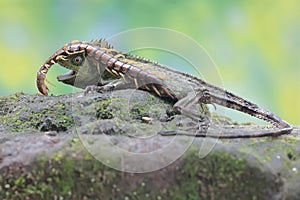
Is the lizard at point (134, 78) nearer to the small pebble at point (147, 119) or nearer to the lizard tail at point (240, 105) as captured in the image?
the lizard tail at point (240, 105)

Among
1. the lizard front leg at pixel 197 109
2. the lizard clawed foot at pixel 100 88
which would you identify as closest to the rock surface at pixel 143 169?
the lizard front leg at pixel 197 109

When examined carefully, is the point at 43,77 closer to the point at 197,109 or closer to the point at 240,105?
the point at 197,109

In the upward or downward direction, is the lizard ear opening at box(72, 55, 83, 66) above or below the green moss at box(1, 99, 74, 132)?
above

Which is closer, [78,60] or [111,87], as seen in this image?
[111,87]

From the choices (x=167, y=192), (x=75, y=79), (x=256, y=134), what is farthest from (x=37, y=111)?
(x=256, y=134)

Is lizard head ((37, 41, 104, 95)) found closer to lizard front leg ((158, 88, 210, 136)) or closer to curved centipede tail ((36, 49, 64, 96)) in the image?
curved centipede tail ((36, 49, 64, 96))

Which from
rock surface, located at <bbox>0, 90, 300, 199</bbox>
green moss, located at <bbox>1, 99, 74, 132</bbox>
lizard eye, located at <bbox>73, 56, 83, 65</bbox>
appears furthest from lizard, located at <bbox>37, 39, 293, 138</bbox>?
rock surface, located at <bbox>0, 90, 300, 199</bbox>

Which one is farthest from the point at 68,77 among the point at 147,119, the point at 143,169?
the point at 143,169

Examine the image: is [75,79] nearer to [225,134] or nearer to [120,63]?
[120,63]
